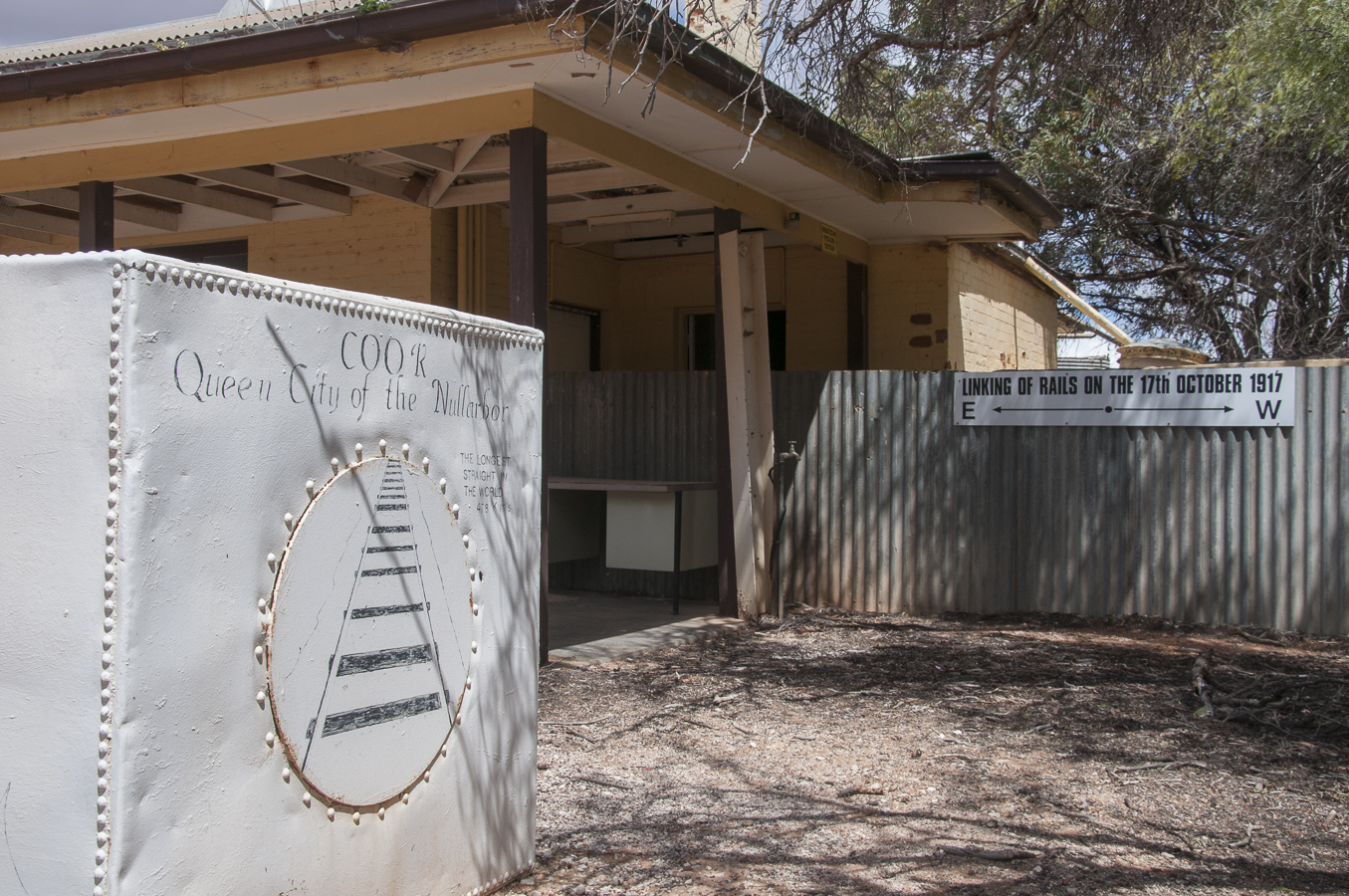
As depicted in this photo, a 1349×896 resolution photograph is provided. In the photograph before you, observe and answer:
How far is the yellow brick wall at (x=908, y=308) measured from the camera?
11047 mm

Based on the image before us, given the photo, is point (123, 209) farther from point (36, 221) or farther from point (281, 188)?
point (281, 188)

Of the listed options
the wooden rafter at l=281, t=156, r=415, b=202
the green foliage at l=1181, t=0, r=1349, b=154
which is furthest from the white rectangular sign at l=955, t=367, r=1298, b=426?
the wooden rafter at l=281, t=156, r=415, b=202

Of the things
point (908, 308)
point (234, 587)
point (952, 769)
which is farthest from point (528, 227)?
point (908, 308)

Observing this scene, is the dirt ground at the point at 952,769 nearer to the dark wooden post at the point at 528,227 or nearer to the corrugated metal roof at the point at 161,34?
the dark wooden post at the point at 528,227

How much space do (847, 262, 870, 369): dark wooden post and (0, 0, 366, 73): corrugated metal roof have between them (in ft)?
17.8

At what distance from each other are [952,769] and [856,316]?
6.93 m

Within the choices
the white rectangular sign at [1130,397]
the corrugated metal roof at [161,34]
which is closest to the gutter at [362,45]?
the corrugated metal roof at [161,34]

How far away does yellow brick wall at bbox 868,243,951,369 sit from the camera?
11.0m

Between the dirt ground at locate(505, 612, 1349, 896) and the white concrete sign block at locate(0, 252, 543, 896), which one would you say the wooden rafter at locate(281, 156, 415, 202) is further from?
the white concrete sign block at locate(0, 252, 543, 896)

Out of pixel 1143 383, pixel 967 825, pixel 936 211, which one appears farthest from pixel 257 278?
pixel 936 211

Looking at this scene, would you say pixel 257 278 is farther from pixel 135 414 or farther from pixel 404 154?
pixel 404 154

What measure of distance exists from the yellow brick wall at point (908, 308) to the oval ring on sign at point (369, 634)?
28.0ft

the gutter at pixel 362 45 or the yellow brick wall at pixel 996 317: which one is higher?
the gutter at pixel 362 45

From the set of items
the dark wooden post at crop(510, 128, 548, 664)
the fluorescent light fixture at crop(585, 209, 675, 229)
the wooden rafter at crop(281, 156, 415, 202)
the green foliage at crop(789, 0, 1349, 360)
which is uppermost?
the green foliage at crop(789, 0, 1349, 360)
